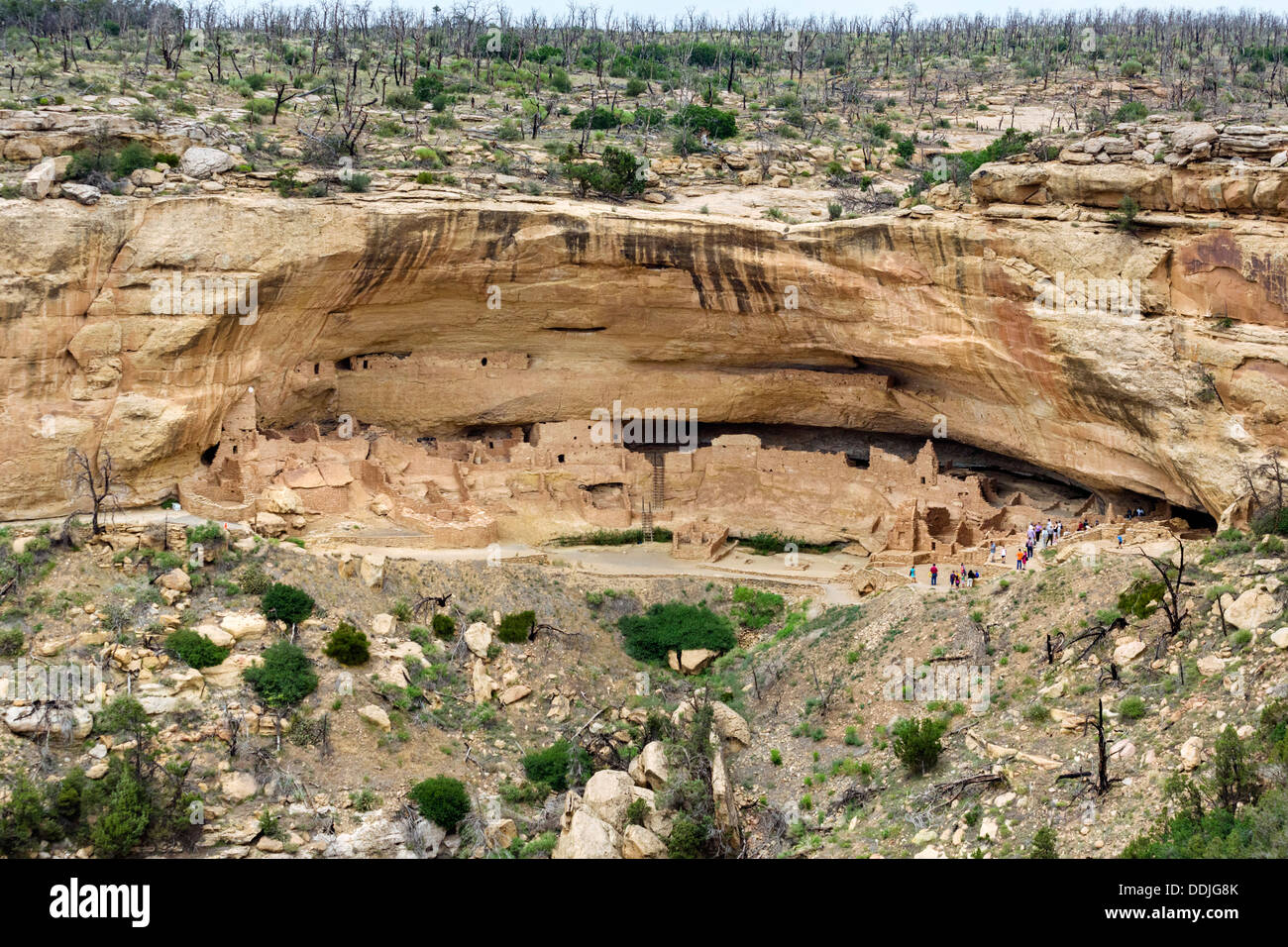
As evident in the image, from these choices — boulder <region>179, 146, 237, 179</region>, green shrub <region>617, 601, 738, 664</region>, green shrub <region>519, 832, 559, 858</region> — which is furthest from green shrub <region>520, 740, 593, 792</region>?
boulder <region>179, 146, 237, 179</region>

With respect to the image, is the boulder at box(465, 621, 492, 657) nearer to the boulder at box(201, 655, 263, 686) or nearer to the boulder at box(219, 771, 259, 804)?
the boulder at box(201, 655, 263, 686)

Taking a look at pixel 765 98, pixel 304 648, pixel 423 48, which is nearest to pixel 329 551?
pixel 304 648

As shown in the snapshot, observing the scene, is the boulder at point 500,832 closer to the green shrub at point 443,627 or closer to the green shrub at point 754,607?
the green shrub at point 443,627

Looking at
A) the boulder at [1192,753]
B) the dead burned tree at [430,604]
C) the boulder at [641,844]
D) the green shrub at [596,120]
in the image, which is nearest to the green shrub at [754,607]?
the dead burned tree at [430,604]

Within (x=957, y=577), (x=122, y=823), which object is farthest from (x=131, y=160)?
(x=957, y=577)

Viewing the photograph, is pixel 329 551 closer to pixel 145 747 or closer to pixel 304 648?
pixel 304 648
